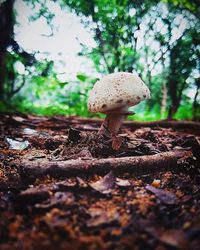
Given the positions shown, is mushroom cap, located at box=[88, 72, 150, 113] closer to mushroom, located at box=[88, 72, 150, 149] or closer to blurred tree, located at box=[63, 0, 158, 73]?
mushroom, located at box=[88, 72, 150, 149]

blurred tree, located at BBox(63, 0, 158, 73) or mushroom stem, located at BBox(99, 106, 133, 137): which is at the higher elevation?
blurred tree, located at BBox(63, 0, 158, 73)

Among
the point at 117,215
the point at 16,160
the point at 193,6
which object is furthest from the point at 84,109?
the point at 117,215

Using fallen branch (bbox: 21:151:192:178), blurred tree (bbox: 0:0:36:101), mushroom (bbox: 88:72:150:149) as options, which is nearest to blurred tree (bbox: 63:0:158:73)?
blurred tree (bbox: 0:0:36:101)

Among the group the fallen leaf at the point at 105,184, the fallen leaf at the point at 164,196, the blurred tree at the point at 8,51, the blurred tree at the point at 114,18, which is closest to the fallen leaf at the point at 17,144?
the fallen leaf at the point at 105,184

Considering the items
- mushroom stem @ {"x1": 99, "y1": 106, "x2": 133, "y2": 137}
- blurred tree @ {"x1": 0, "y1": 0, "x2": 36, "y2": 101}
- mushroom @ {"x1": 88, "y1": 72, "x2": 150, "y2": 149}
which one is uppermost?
blurred tree @ {"x1": 0, "y1": 0, "x2": 36, "y2": 101}

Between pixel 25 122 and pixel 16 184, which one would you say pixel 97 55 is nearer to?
pixel 25 122

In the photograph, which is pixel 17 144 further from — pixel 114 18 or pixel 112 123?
pixel 114 18
